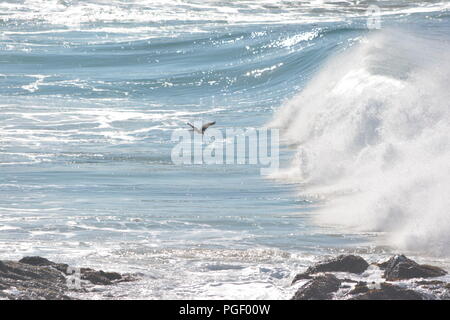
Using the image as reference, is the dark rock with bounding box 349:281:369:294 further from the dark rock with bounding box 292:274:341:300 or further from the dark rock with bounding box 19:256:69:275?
the dark rock with bounding box 19:256:69:275

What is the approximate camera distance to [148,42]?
3875 centimetres

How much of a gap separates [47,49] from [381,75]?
50.2 feet

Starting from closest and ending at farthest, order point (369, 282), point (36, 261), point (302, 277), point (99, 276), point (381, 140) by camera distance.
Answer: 1. point (369, 282)
2. point (302, 277)
3. point (99, 276)
4. point (36, 261)
5. point (381, 140)

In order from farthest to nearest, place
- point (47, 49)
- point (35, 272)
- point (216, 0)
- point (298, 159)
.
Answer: point (216, 0) < point (47, 49) < point (298, 159) < point (35, 272)

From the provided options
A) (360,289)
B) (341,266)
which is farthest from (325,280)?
(341,266)

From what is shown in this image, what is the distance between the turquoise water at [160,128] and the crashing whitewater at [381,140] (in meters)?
0.62

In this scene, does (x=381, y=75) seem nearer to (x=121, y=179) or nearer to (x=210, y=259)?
(x=121, y=179)

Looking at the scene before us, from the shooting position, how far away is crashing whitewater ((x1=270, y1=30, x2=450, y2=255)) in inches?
631

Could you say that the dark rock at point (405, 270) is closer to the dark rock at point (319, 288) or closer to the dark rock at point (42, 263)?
the dark rock at point (319, 288)

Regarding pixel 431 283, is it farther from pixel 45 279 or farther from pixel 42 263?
pixel 42 263

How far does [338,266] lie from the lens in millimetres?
12469

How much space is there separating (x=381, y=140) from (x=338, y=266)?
355 inches

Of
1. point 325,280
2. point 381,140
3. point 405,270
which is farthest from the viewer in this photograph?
point 381,140
